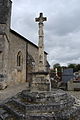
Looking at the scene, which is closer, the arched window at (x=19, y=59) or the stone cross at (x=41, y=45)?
the stone cross at (x=41, y=45)

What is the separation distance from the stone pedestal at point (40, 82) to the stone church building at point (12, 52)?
671cm

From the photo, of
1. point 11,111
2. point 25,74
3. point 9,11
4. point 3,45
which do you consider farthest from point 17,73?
point 11,111

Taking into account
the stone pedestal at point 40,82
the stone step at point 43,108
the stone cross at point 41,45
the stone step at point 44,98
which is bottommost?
the stone step at point 43,108

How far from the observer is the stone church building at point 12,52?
540 inches

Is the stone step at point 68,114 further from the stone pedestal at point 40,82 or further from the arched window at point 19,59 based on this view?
the arched window at point 19,59

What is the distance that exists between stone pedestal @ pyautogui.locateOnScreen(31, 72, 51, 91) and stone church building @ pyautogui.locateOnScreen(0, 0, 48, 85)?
22.0 ft

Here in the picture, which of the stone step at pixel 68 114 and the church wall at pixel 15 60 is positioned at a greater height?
the church wall at pixel 15 60

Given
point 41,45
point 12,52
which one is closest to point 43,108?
point 41,45

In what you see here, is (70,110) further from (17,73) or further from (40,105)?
(17,73)

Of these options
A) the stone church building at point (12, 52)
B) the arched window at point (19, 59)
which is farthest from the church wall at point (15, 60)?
the arched window at point (19, 59)

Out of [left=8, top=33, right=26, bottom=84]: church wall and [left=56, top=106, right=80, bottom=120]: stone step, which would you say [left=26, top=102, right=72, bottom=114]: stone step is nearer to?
[left=56, top=106, right=80, bottom=120]: stone step

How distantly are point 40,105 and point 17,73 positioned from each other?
12.5m

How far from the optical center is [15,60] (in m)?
17.2

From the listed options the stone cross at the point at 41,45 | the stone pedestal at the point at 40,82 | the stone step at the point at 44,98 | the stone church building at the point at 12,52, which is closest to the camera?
the stone step at the point at 44,98
